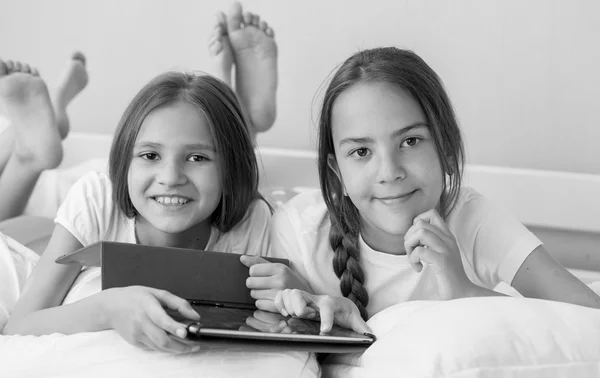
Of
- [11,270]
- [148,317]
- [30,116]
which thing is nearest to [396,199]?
[148,317]

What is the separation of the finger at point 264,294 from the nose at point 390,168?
9.0 inches

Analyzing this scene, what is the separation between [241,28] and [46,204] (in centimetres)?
66

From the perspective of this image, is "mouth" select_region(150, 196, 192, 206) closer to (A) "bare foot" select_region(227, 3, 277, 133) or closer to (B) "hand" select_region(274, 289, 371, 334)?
(B) "hand" select_region(274, 289, 371, 334)

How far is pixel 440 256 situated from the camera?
→ 1.00 m

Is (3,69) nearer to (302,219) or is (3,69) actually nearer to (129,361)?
(302,219)

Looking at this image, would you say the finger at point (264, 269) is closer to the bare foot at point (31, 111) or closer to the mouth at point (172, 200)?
the mouth at point (172, 200)

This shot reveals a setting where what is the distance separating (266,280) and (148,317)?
0.70ft

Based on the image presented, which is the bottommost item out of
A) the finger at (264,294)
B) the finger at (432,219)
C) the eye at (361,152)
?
the finger at (264,294)

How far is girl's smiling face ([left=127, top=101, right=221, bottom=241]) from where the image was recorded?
115 cm

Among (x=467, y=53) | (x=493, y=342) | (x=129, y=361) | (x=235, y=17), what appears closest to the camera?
(x=493, y=342)

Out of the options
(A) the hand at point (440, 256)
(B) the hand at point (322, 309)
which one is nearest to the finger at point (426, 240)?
(A) the hand at point (440, 256)

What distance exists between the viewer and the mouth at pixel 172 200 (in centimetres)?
117

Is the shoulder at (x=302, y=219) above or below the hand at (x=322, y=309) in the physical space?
above

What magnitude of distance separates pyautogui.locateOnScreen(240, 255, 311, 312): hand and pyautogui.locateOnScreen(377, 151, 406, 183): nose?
0.65 feet
